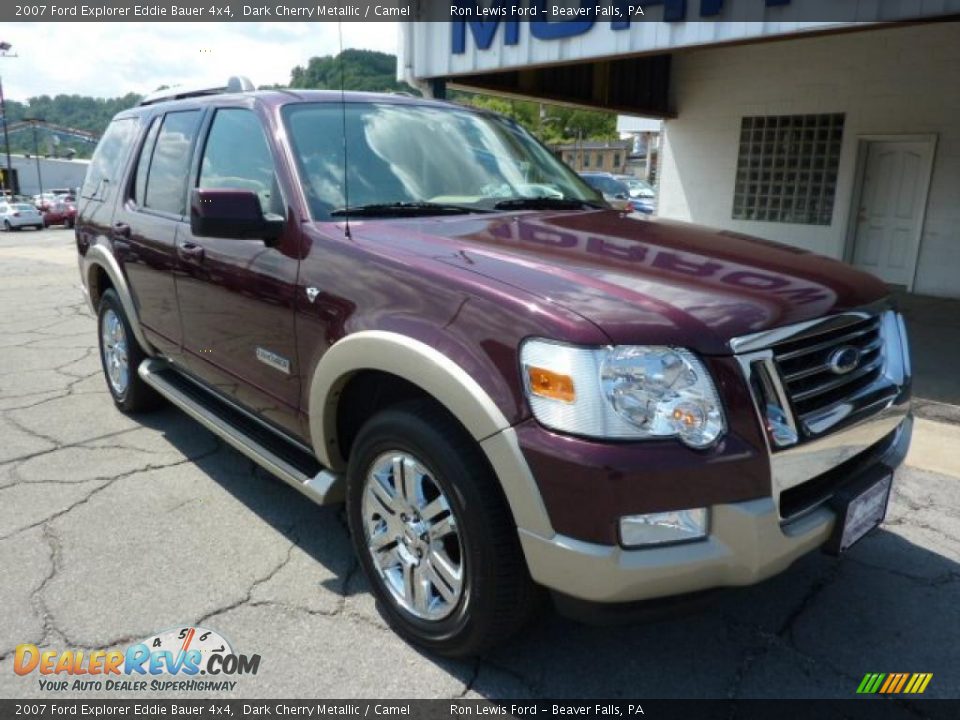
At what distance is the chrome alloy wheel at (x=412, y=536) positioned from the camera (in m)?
2.27

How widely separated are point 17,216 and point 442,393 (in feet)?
116

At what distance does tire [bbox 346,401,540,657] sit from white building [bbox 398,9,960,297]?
20.7ft

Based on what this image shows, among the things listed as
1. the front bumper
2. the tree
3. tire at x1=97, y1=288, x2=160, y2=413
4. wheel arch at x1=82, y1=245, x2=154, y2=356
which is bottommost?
tire at x1=97, y1=288, x2=160, y2=413

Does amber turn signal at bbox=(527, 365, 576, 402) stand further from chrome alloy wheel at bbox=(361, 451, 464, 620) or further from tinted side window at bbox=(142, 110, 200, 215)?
tinted side window at bbox=(142, 110, 200, 215)

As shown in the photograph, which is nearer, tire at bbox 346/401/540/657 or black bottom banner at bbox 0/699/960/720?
tire at bbox 346/401/540/657

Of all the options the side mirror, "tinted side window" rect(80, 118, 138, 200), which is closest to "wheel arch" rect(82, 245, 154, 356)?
"tinted side window" rect(80, 118, 138, 200)

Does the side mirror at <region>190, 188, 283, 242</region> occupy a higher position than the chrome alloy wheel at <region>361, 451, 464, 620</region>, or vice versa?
the side mirror at <region>190, 188, 283, 242</region>

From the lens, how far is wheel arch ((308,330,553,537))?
6.26ft

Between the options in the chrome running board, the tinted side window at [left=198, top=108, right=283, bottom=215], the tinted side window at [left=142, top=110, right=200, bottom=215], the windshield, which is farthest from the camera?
the tinted side window at [left=142, top=110, right=200, bottom=215]

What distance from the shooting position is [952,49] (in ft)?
30.0

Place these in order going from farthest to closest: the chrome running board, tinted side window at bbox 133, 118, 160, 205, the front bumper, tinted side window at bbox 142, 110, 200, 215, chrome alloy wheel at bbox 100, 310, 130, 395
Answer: chrome alloy wheel at bbox 100, 310, 130, 395
tinted side window at bbox 133, 118, 160, 205
tinted side window at bbox 142, 110, 200, 215
the chrome running board
the front bumper

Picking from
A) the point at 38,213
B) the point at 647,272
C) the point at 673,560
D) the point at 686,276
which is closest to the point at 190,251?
the point at 647,272

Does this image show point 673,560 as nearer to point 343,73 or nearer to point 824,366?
point 824,366

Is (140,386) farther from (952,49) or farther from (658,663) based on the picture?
(952,49)
